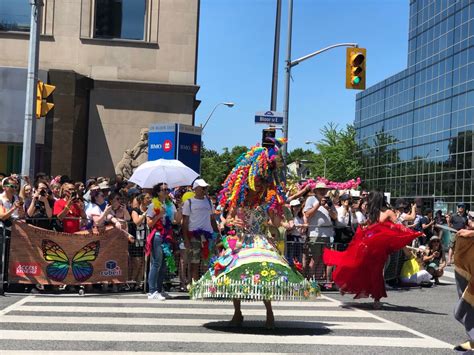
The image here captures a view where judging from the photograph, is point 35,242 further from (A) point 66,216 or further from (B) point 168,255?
(B) point 168,255

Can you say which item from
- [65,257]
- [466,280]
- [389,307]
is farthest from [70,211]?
[466,280]

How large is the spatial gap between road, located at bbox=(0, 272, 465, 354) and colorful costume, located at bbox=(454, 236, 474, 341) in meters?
0.62

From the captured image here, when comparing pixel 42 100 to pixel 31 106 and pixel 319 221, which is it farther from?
pixel 319 221

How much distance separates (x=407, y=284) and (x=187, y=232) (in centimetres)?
533

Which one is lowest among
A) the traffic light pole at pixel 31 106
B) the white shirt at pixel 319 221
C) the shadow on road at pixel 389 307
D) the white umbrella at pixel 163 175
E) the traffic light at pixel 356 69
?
the shadow on road at pixel 389 307

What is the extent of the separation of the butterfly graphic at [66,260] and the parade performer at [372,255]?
4108mm

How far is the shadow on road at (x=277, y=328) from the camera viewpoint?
8.65 meters

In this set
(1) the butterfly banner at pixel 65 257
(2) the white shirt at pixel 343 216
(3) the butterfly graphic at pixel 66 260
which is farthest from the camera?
(2) the white shirt at pixel 343 216

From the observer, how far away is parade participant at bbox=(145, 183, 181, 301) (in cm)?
1160

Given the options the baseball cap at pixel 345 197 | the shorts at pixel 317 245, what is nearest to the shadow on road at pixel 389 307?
the shorts at pixel 317 245

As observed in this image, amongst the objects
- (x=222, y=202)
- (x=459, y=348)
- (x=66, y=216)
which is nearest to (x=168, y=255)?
(x=66, y=216)

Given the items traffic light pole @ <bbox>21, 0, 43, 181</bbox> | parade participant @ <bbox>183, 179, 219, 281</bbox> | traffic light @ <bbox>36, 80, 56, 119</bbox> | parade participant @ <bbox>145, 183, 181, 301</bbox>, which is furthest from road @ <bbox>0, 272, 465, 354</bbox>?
traffic light @ <bbox>36, 80, 56, 119</bbox>

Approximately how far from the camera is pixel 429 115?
58.1 metres

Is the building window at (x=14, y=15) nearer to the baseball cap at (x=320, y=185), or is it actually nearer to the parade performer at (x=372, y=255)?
the baseball cap at (x=320, y=185)
